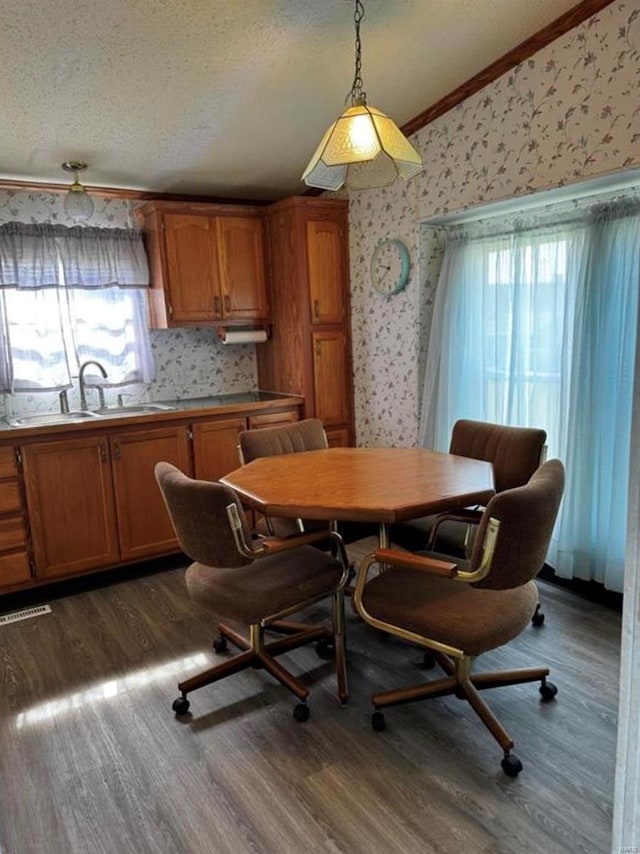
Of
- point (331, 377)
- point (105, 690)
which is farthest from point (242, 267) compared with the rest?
point (105, 690)

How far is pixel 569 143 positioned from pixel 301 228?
1.71 meters

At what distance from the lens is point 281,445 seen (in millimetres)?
2971

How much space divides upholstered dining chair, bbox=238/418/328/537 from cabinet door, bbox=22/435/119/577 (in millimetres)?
880

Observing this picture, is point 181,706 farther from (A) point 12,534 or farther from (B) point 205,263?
(B) point 205,263

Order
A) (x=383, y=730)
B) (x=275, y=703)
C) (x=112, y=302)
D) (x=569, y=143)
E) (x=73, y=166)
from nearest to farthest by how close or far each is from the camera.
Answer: (x=383, y=730) → (x=275, y=703) → (x=569, y=143) → (x=73, y=166) → (x=112, y=302)

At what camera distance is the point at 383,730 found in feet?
6.56

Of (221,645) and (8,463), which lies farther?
(8,463)

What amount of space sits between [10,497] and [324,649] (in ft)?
5.92

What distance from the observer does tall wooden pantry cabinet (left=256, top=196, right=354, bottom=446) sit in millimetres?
3758

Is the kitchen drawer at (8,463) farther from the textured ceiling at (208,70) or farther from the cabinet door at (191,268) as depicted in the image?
the textured ceiling at (208,70)

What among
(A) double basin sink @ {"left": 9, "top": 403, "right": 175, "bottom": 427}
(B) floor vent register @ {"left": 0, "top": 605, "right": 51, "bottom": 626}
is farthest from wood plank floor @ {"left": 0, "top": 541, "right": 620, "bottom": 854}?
(A) double basin sink @ {"left": 9, "top": 403, "right": 175, "bottom": 427}

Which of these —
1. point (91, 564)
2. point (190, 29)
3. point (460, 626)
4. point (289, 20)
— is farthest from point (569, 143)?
point (91, 564)

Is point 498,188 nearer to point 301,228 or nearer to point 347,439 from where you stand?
point 301,228

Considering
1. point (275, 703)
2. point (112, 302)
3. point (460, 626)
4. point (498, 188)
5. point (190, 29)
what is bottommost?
point (275, 703)
